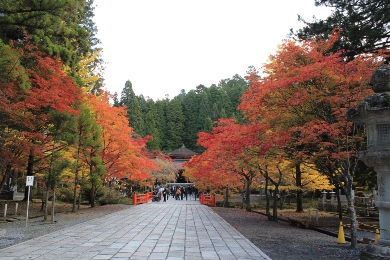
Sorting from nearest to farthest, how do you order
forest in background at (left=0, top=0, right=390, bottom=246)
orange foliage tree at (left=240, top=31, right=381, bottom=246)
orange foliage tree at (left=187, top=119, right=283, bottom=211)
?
orange foliage tree at (left=240, top=31, right=381, bottom=246) < forest in background at (left=0, top=0, right=390, bottom=246) < orange foliage tree at (left=187, top=119, right=283, bottom=211)

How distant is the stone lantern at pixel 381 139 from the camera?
609 centimetres

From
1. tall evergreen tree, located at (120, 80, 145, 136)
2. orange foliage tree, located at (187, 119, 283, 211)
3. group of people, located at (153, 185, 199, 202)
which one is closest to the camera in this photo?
orange foliage tree, located at (187, 119, 283, 211)

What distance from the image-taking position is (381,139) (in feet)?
20.6

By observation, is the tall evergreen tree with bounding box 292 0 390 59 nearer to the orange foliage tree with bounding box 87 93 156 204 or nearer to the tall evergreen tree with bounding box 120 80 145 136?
the orange foliage tree with bounding box 87 93 156 204

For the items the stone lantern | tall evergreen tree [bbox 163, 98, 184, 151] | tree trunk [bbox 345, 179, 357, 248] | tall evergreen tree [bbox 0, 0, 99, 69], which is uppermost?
tall evergreen tree [bbox 163, 98, 184, 151]

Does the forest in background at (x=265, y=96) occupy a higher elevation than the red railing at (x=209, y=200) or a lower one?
higher

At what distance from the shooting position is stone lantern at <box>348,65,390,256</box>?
609 centimetres

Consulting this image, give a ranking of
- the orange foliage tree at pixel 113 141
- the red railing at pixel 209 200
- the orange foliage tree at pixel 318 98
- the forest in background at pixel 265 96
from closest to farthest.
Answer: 1. the orange foliage tree at pixel 318 98
2. the forest in background at pixel 265 96
3. the orange foliage tree at pixel 113 141
4. the red railing at pixel 209 200

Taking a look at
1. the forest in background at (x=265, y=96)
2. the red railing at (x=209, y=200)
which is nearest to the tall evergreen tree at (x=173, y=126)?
the red railing at (x=209, y=200)

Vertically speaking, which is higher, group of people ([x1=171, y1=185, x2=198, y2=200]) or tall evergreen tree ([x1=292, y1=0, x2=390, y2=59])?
tall evergreen tree ([x1=292, y1=0, x2=390, y2=59])

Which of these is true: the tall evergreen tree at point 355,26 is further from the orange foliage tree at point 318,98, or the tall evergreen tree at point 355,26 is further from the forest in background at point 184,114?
the forest in background at point 184,114

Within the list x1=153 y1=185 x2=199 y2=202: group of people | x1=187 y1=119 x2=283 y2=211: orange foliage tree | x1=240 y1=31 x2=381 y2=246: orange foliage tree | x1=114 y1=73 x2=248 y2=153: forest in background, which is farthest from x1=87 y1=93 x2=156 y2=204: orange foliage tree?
x1=114 y1=73 x2=248 y2=153: forest in background

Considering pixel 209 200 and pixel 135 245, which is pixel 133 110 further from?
pixel 135 245

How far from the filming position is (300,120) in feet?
35.9
